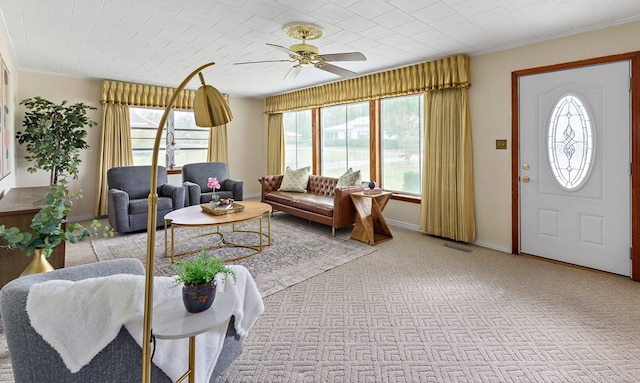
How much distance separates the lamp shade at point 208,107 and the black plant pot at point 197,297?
0.64 meters

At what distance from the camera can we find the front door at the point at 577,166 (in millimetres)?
3229

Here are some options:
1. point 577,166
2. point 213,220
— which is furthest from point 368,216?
point 577,166

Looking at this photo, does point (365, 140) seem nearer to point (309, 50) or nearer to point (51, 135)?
point (309, 50)

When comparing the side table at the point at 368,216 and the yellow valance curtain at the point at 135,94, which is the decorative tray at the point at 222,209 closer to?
the side table at the point at 368,216

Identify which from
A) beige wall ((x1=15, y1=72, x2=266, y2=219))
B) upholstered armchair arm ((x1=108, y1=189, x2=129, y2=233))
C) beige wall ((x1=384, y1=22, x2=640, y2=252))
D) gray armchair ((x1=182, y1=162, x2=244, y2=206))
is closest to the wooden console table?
upholstered armchair arm ((x1=108, y1=189, x2=129, y2=233))

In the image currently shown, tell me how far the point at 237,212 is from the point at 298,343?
Answer: 218cm

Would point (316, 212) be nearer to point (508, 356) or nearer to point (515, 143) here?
point (515, 143)

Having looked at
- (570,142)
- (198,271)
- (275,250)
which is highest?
(570,142)

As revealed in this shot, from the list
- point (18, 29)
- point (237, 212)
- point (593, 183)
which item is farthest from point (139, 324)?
point (593, 183)

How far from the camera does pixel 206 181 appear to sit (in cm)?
629

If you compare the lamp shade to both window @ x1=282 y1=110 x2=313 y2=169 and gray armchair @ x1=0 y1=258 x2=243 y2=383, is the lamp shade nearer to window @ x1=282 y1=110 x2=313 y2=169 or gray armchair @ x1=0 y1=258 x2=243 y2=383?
gray armchair @ x1=0 y1=258 x2=243 y2=383

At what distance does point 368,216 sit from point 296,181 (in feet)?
6.11

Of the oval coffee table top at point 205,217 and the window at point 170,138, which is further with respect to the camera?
the window at point 170,138

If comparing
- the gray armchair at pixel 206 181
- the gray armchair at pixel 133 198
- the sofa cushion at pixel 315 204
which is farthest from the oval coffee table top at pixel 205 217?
the gray armchair at pixel 206 181
